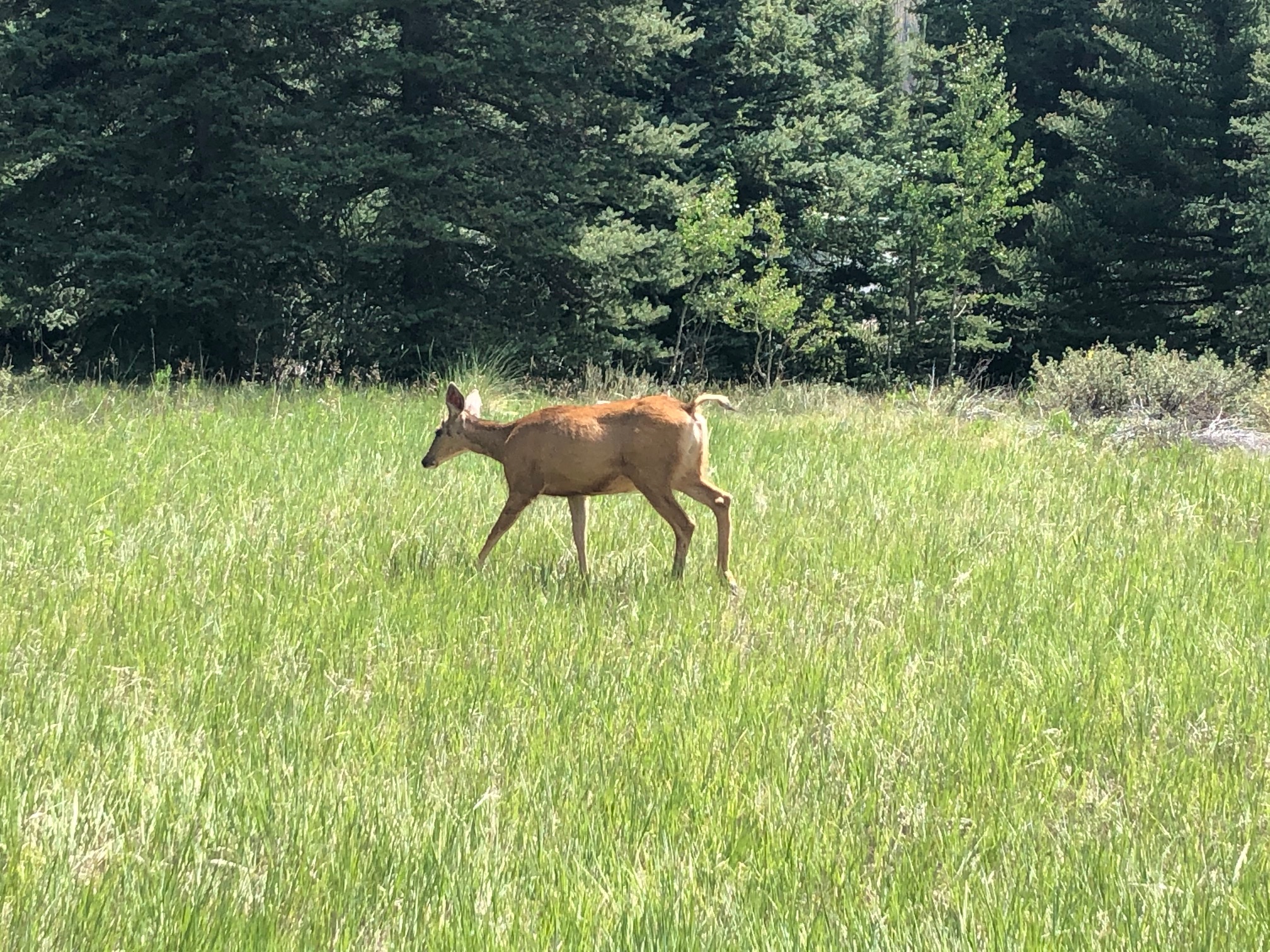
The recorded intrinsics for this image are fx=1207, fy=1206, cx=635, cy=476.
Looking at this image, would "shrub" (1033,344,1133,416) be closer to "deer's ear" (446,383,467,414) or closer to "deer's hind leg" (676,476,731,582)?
"deer's hind leg" (676,476,731,582)

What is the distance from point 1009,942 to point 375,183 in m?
17.0

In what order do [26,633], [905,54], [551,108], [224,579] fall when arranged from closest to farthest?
1. [26,633]
2. [224,579]
3. [551,108]
4. [905,54]

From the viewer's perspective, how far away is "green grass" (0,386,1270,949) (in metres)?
A: 2.42

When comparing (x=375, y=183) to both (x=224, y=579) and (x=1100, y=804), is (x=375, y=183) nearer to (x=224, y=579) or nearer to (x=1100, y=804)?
(x=224, y=579)

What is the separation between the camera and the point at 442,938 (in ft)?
7.47

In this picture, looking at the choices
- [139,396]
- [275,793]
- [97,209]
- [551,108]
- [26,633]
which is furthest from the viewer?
[551,108]

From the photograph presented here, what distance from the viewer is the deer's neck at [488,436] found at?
606cm

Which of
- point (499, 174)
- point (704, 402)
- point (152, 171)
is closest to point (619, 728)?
point (704, 402)

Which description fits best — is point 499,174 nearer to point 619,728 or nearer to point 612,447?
point 612,447

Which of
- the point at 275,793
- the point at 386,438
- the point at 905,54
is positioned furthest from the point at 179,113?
the point at 905,54

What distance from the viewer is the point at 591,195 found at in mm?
18422

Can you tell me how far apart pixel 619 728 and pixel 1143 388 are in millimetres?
12672

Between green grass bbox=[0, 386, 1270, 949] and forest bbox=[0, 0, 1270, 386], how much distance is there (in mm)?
11263

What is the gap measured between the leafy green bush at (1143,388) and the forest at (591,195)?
6.67 meters
